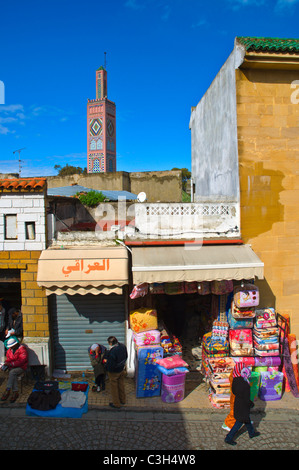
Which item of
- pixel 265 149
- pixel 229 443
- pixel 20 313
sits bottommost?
pixel 229 443

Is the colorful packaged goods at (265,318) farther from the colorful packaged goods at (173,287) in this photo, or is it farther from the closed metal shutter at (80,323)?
the closed metal shutter at (80,323)

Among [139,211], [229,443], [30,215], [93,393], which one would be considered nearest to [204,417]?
[229,443]

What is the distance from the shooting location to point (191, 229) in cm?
876

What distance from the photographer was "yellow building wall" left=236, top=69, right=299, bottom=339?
28.9ft

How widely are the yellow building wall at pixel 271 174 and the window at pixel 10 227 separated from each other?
576cm

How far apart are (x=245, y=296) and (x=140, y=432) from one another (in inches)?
144

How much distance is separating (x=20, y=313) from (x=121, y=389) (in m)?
3.26

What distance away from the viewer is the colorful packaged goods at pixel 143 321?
8156mm

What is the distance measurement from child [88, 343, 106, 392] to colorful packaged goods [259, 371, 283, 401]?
3.69 meters

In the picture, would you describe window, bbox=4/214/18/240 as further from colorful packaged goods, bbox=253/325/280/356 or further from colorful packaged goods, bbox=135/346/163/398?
colorful packaged goods, bbox=253/325/280/356

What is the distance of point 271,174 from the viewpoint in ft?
29.2

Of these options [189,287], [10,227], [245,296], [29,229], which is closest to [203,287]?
[189,287]

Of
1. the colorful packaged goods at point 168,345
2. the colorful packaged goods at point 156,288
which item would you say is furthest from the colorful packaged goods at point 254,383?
the colorful packaged goods at point 156,288
